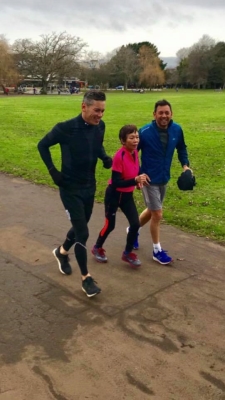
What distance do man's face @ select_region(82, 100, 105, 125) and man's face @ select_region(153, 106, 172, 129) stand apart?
35.1 inches

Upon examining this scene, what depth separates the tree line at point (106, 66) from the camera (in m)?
90.6

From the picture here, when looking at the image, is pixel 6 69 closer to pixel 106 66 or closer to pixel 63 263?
pixel 106 66

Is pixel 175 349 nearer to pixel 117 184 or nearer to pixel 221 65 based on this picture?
pixel 117 184

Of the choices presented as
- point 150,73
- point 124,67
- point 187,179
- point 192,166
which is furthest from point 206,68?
point 187,179

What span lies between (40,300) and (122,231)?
2.27 metres

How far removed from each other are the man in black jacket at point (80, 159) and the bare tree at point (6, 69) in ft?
265

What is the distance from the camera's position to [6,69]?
80.3 metres

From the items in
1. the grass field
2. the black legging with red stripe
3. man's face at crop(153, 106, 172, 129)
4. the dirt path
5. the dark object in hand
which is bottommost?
the grass field

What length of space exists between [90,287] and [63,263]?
734 mm

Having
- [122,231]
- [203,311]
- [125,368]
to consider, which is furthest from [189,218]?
[125,368]

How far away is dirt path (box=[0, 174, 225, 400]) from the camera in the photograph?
318 centimetres

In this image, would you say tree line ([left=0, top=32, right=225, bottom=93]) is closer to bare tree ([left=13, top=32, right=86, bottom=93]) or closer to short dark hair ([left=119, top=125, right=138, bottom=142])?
bare tree ([left=13, top=32, right=86, bottom=93])

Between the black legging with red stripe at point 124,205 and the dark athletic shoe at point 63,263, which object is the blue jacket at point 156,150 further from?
the dark athletic shoe at point 63,263

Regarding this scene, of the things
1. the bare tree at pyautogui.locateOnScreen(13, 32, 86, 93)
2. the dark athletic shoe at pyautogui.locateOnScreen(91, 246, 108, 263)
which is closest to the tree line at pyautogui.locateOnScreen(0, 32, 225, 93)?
the bare tree at pyautogui.locateOnScreen(13, 32, 86, 93)
